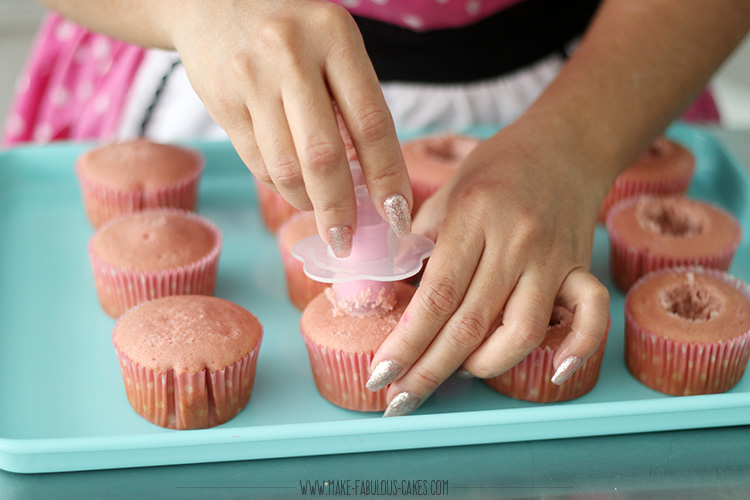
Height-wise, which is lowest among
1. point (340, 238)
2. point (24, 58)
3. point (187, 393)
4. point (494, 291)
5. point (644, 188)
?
point (24, 58)

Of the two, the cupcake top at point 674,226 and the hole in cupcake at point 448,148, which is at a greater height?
the hole in cupcake at point 448,148


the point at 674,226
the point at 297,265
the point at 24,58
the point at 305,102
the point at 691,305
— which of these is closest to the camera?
the point at 305,102

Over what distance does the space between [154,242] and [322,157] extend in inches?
23.3

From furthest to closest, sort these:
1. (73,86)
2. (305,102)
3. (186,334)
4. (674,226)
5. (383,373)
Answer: (73,86) → (674,226) → (186,334) → (383,373) → (305,102)

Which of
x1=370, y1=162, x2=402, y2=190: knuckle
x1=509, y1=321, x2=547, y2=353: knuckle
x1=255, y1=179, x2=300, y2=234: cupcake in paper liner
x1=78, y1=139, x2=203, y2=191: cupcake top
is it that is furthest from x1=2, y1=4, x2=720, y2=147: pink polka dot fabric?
x1=509, y1=321, x2=547, y2=353: knuckle

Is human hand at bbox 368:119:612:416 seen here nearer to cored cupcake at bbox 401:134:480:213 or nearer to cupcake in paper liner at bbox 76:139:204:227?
cored cupcake at bbox 401:134:480:213

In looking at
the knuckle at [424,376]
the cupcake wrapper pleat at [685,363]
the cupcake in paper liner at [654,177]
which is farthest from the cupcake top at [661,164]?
the knuckle at [424,376]

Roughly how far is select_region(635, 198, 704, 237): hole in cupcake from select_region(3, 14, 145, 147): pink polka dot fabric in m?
1.12

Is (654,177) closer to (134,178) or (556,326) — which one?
(556,326)

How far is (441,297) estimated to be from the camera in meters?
1.00

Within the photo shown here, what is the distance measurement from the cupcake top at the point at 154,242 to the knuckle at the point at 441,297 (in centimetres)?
50

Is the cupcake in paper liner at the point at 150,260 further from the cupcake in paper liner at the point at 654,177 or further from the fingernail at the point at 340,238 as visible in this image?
the cupcake in paper liner at the point at 654,177

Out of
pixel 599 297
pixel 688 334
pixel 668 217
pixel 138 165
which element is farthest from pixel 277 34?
pixel 668 217

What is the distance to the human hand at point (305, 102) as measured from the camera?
865mm
